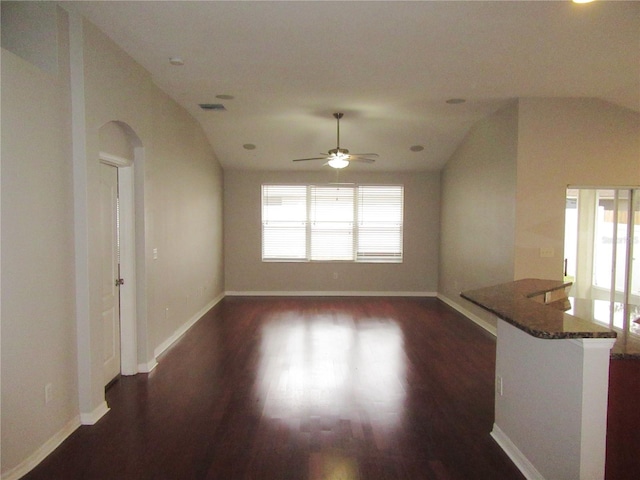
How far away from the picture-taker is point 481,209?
6215 millimetres

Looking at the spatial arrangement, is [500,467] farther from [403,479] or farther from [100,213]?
[100,213]

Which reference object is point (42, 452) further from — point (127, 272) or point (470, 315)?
point (470, 315)

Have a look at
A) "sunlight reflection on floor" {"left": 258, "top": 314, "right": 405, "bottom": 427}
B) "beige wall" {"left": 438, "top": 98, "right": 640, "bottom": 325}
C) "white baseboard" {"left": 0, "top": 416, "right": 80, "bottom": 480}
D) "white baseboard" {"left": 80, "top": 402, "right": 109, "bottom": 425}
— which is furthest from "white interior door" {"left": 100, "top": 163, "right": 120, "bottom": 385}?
"beige wall" {"left": 438, "top": 98, "right": 640, "bottom": 325}

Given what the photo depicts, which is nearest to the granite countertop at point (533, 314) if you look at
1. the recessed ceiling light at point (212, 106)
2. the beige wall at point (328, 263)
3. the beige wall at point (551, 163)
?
the beige wall at point (551, 163)

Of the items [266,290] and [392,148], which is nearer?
[392,148]

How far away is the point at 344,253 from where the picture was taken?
342 inches

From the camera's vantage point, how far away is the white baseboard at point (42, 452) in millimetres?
2434

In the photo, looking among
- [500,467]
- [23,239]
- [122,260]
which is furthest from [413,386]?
[23,239]

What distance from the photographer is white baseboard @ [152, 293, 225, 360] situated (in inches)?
188

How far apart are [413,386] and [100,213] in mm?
3174

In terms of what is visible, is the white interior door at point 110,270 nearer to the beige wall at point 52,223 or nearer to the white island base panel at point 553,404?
the beige wall at point 52,223

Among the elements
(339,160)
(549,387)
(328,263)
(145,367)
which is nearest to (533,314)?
(549,387)

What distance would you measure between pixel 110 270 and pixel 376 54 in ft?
10.2

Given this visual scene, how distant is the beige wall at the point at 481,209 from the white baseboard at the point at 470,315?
0.19 ft
